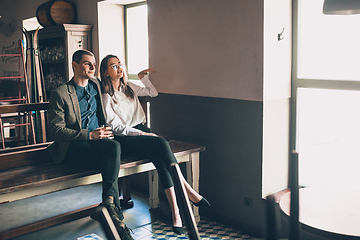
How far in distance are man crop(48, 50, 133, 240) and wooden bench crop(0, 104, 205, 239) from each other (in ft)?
0.35

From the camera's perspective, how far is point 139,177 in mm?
4387

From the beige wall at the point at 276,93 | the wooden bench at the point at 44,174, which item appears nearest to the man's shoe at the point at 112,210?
the wooden bench at the point at 44,174

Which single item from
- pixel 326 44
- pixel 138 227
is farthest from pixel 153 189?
pixel 326 44

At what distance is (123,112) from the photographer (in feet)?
10.9

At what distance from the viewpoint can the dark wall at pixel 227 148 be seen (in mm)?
3129

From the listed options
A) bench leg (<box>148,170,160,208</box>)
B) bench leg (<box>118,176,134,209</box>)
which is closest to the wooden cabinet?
bench leg (<box>118,176,134,209</box>)

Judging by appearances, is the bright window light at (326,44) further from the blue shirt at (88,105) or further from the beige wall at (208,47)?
the blue shirt at (88,105)

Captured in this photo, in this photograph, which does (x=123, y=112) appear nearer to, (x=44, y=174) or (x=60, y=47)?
(x=44, y=174)

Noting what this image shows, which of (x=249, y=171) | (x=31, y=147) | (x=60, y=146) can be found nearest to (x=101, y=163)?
(x=60, y=146)

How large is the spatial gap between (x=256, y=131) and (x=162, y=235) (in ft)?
4.05

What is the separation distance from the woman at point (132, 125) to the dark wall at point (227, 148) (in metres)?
0.47

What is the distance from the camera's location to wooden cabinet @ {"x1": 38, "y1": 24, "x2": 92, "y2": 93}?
4.77 meters

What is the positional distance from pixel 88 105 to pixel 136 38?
74.5 inches

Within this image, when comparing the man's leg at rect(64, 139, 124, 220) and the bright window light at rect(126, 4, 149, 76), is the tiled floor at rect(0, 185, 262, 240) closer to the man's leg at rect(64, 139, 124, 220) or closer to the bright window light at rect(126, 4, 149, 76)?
the man's leg at rect(64, 139, 124, 220)
